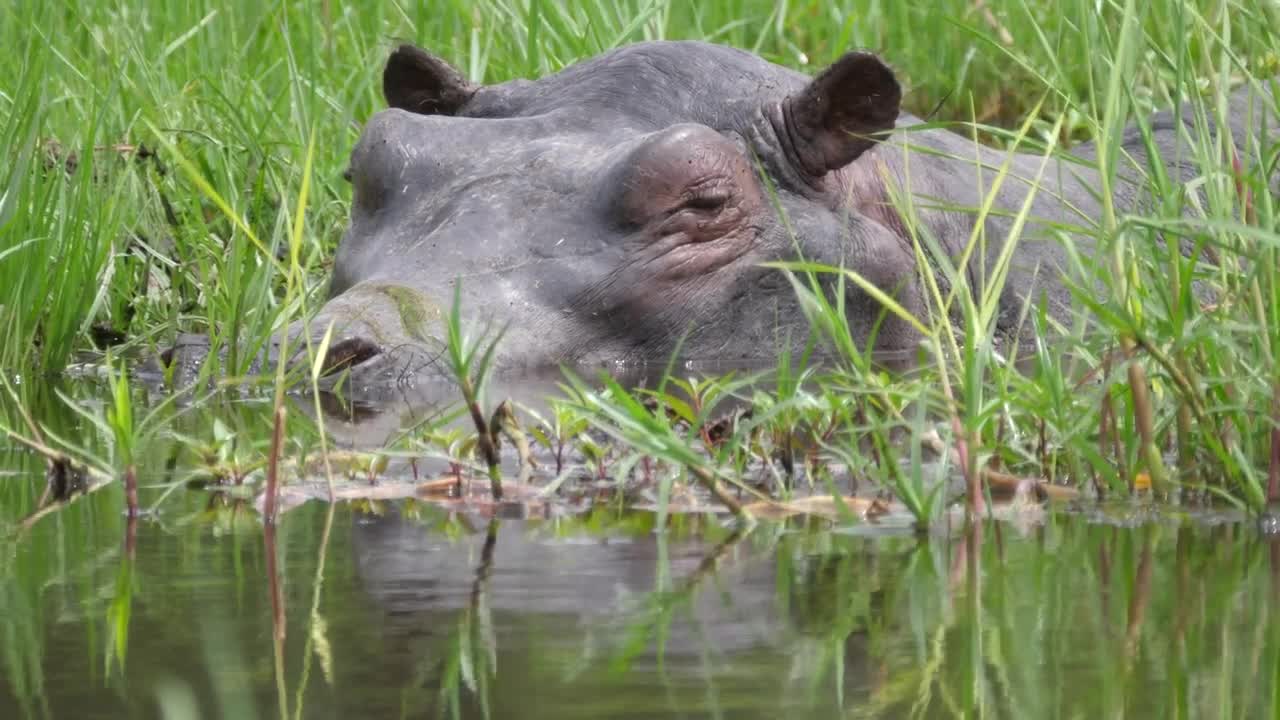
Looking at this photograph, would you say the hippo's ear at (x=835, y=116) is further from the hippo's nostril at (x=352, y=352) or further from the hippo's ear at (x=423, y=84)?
the hippo's nostril at (x=352, y=352)

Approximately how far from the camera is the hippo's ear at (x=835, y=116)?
19.5 feet

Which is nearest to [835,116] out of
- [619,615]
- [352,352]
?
[352,352]

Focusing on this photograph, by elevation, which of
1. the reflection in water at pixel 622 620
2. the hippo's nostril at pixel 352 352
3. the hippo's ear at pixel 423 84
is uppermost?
the hippo's ear at pixel 423 84

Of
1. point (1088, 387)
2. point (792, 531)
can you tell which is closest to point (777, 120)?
point (1088, 387)

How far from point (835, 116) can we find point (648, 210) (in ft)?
2.27

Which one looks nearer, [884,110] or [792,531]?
[792,531]

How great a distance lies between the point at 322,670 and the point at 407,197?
13.4 ft

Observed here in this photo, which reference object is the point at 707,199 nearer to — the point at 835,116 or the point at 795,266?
the point at 835,116

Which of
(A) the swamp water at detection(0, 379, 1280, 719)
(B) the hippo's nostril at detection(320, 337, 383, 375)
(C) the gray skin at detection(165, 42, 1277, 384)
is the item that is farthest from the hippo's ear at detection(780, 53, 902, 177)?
(A) the swamp water at detection(0, 379, 1280, 719)

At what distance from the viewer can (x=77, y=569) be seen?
247cm

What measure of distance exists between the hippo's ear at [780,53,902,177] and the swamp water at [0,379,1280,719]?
3.25 meters

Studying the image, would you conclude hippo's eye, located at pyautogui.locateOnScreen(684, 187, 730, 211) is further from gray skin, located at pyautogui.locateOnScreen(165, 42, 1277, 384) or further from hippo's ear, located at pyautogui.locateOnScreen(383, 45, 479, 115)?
hippo's ear, located at pyautogui.locateOnScreen(383, 45, 479, 115)

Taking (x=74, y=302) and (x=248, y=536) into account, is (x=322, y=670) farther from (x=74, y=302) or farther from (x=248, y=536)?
(x=74, y=302)

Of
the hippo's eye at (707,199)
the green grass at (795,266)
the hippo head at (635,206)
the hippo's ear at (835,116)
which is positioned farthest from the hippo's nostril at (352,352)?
the hippo's ear at (835,116)
